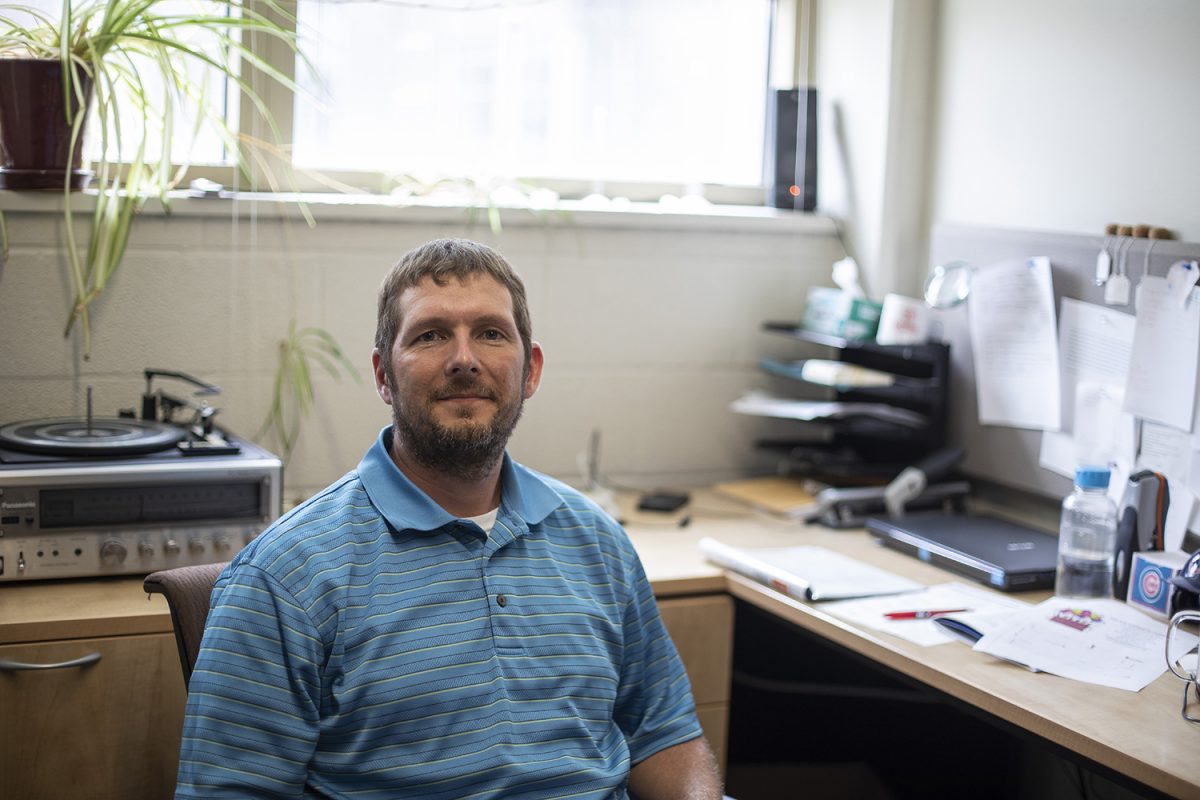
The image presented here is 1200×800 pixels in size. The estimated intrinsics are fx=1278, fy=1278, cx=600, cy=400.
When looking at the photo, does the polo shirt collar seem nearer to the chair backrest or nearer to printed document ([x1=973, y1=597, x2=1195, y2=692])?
the chair backrest

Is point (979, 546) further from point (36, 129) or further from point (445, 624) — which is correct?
point (36, 129)

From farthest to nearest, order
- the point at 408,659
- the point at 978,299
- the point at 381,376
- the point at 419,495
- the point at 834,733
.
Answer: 1. the point at 834,733
2. the point at 978,299
3. the point at 381,376
4. the point at 419,495
5. the point at 408,659

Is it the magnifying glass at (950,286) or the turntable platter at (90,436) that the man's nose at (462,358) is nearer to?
the turntable platter at (90,436)

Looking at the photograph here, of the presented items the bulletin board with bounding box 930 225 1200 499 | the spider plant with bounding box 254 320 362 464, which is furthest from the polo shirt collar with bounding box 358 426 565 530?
the bulletin board with bounding box 930 225 1200 499

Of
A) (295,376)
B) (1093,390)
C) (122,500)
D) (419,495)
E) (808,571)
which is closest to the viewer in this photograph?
(419,495)

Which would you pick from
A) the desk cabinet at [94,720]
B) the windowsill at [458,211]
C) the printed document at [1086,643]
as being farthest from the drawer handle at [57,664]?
the printed document at [1086,643]

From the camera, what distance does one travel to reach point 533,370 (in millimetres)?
1774

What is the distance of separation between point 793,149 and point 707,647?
1224 mm

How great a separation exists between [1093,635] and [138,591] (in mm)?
1399

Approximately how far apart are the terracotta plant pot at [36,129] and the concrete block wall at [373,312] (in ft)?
0.18

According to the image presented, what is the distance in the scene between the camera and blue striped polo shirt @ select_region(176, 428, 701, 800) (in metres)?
1.40

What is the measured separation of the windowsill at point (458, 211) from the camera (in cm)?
228

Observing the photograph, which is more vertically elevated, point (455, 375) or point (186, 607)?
point (455, 375)

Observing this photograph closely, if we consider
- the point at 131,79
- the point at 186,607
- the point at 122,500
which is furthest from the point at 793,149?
the point at 186,607
